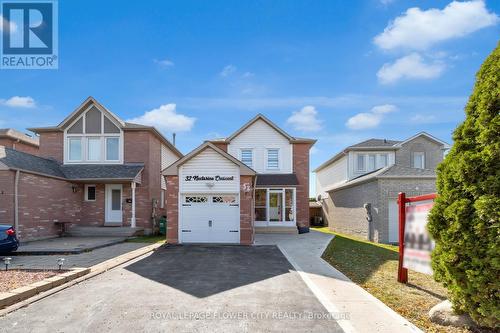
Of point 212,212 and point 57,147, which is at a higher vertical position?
point 57,147

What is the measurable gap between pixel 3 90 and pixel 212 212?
493 inches

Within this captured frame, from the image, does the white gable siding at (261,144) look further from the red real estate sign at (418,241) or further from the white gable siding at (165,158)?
the red real estate sign at (418,241)

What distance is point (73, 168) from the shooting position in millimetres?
20766

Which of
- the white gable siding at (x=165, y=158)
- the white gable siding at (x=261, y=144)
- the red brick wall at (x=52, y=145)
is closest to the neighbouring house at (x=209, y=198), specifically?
the white gable siding at (x=261, y=144)

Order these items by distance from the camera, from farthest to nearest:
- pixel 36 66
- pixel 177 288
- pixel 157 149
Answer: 1. pixel 157 149
2. pixel 36 66
3. pixel 177 288

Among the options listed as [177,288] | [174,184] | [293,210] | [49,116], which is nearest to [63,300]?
[177,288]

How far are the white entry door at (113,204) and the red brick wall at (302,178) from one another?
12.1m

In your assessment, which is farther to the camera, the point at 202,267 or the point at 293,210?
the point at 293,210

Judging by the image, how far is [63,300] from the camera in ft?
21.3

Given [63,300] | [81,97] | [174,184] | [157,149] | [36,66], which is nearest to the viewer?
[63,300]

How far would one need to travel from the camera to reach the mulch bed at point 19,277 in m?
7.17

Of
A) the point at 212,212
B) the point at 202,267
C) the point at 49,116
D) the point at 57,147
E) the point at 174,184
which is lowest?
the point at 202,267

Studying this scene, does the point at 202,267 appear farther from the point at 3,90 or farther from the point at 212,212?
the point at 3,90

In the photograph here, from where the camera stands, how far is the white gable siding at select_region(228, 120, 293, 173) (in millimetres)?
23156
